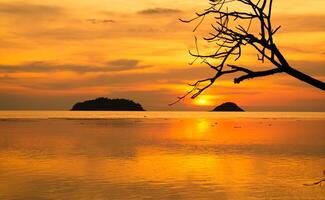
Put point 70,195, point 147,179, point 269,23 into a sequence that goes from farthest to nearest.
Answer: point 147,179, point 70,195, point 269,23

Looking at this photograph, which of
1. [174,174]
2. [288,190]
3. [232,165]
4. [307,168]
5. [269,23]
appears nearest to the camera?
[269,23]

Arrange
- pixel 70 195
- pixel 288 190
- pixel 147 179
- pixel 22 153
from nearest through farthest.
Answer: pixel 70 195
pixel 288 190
pixel 147 179
pixel 22 153

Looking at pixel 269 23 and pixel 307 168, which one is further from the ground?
pixel 269 23

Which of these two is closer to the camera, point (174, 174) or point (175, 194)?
point (175, 194)

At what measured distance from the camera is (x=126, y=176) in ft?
105

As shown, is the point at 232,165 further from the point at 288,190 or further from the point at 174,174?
the point at 288,190

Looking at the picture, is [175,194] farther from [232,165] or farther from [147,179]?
[232,165]

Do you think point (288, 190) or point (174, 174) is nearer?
point (288, 190)

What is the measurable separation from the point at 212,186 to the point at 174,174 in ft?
15.8

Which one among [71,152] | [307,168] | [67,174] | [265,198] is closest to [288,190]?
[265,198]

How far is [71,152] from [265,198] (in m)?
27.7

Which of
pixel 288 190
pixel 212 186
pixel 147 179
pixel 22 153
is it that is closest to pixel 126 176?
pixel 147 179

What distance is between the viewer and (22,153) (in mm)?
46438

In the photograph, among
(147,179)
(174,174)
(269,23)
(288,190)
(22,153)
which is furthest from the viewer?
(22,153)
